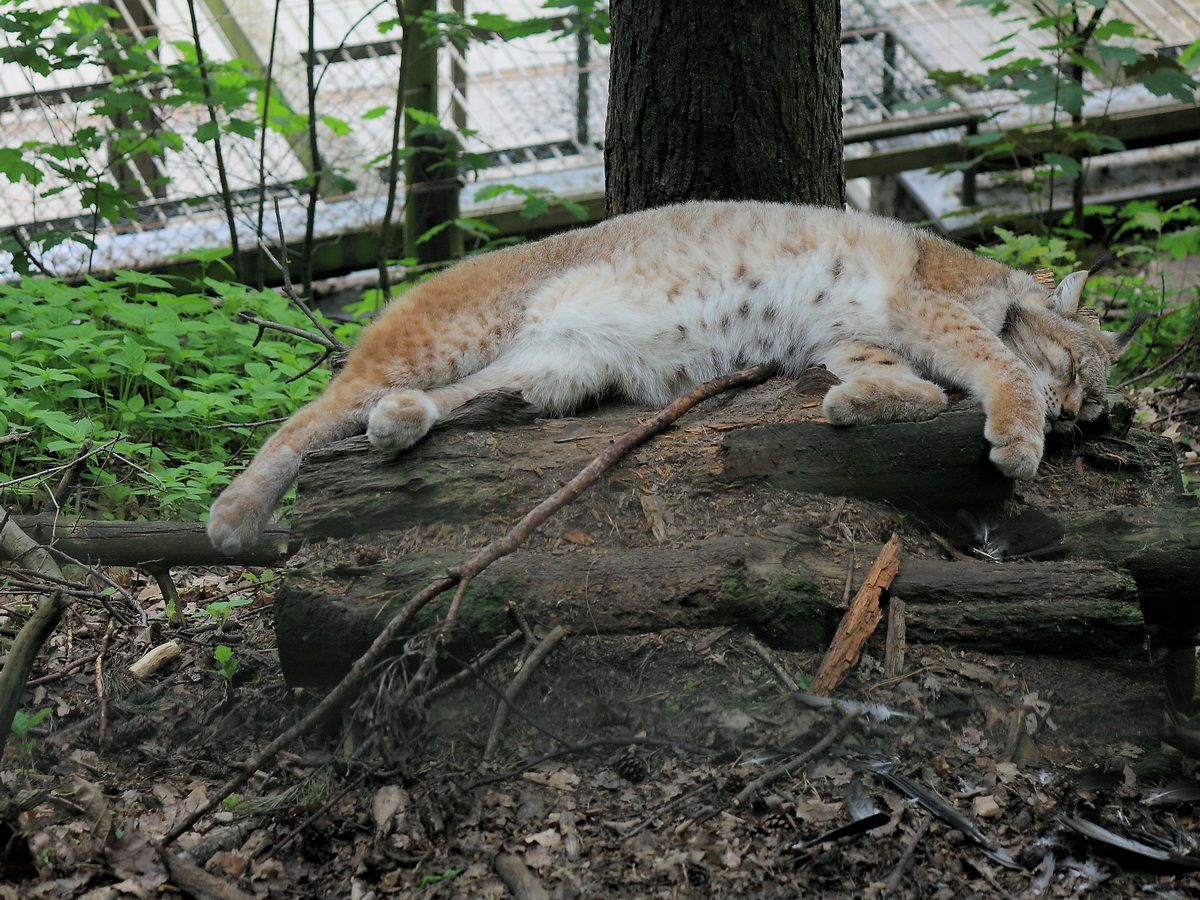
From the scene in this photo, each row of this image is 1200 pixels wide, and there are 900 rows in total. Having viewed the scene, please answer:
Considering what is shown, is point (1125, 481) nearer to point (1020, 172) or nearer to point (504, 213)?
point (1020, 172)

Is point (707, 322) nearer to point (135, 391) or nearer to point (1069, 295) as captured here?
point (1069, 295)

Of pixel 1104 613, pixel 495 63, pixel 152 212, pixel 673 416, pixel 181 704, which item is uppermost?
pixel 495 63

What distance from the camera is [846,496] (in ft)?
9.68

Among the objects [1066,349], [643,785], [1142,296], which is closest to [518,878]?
[643,785]

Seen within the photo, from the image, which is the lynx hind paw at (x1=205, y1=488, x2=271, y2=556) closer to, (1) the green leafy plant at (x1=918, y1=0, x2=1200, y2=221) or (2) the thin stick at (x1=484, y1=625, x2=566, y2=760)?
(2) the thin stick at (x1=484, y1=625, x2=566, y2=760)

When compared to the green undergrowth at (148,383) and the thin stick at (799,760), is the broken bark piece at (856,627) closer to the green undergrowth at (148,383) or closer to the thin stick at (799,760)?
the thin stick at (799,760)

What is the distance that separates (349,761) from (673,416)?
148 cm

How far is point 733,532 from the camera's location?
2.80 m

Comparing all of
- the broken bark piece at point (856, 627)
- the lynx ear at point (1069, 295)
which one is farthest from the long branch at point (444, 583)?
the lynx ear at point (1069, 295)

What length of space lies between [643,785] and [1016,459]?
157 centimetres

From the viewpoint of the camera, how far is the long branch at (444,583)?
6.93ft

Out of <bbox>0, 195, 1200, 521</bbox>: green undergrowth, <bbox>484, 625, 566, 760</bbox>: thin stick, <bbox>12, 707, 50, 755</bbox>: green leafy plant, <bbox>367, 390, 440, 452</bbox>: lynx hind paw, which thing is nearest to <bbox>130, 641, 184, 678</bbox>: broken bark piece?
<bbox>12, 707, 50, 755</bbox>: green leafy plant

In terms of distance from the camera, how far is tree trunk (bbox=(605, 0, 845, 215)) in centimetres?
401

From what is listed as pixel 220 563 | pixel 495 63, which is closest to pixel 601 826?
pixel 220 563
